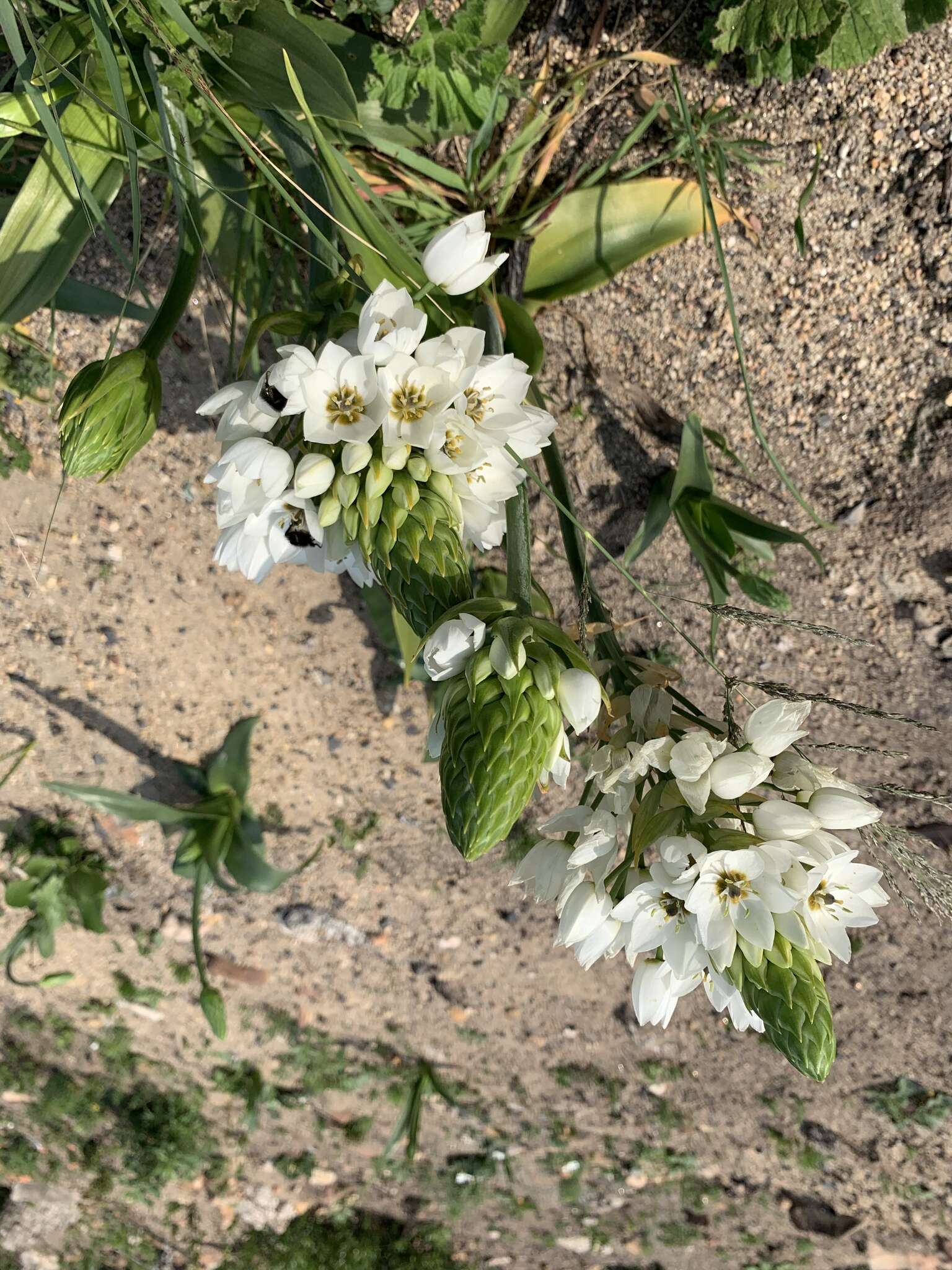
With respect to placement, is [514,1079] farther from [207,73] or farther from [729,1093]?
[207,73]

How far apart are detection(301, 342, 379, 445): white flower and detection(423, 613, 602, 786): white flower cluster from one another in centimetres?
26

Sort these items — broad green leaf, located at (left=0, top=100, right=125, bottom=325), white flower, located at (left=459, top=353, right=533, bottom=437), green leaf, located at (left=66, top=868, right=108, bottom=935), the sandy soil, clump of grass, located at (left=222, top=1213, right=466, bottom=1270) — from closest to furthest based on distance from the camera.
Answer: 1. white flower, located at (left=459, top=353, right=533, bottom=437)
2. broad green leaf, located at (left=0, top=100, right=125, bottom=325)
3. the sandy soil
4. green leaf, located at (left=66, top=868, right=108, bottom=935)
5. clump of grass, located at (left=222, top=1213, right=466, bottom=1270)

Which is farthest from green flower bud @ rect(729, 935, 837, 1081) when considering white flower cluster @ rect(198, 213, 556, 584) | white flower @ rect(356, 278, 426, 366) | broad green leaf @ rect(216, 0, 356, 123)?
broad green leaf @ rect(216, 0, 356, 123)

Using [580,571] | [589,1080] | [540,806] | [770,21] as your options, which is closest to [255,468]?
[580,571]

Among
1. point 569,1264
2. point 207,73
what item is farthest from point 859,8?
point 569,1264

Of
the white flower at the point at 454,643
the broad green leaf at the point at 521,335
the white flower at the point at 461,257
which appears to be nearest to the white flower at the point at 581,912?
the white flower at the point at 454,643

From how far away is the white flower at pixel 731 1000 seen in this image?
3.51 feet

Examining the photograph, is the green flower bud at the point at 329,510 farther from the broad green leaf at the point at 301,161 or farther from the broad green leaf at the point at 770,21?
the broad green leaf at the point at 770,21

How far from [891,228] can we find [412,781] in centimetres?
182

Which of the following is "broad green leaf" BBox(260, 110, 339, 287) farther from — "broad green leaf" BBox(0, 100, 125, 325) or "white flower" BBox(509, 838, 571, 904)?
"white flower" BBox(509, 838, 571, 904)

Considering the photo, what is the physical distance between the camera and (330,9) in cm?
160

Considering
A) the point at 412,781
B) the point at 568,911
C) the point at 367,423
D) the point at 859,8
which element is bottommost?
the point at 412,781

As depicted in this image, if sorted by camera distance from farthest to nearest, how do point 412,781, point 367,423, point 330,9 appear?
point 412,781
point 330,9
point 367,423

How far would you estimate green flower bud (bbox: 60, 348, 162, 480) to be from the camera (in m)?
1.18
